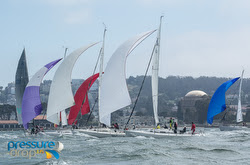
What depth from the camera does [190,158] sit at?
16.6m

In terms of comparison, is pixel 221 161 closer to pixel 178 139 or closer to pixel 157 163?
pixel 157 163

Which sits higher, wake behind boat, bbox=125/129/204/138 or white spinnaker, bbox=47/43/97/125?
white spinnaker, bbox=47/43/97/125

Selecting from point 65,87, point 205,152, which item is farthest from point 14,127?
point 205,152

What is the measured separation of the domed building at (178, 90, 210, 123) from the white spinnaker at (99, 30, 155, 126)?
77.8 metres

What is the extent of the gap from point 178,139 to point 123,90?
394cm

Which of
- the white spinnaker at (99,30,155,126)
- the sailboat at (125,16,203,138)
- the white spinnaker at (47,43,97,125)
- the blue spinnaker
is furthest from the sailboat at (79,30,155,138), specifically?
the blue spinnaker

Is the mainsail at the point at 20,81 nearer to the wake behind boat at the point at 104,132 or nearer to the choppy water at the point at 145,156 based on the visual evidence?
the wake behind boat at the point at 104,132

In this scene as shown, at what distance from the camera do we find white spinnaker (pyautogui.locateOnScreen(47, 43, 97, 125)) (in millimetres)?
27703

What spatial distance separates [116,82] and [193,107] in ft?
307

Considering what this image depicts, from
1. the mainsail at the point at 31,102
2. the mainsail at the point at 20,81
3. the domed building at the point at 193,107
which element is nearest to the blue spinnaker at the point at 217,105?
the mainsail at the point at 31,102

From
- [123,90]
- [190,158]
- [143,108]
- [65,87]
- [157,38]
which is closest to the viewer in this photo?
[190,158]

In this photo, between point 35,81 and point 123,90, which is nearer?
point 123,90

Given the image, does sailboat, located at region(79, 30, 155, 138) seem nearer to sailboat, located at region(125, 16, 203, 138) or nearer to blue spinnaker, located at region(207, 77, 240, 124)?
sailboat, located at region(125, 16, 203, 138)

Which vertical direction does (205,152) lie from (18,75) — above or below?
below
